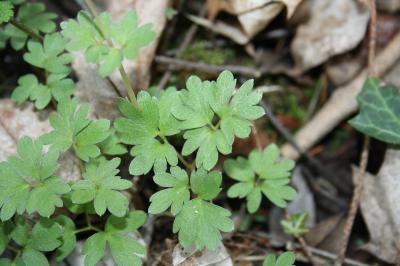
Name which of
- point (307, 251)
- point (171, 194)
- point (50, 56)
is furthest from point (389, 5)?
point (50, 56)

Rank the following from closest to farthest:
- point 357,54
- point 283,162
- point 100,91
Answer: point 283,162 < point 100,91 < point 357,54

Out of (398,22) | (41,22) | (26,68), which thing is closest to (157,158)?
(41,22)

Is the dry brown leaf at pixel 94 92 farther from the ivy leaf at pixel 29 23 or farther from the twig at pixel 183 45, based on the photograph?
the twig at pixel 183 45

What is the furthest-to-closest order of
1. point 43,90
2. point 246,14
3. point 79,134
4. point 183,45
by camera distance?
1. point 183,45
2. point 246,14
3. point 43,90
4. point 79,134

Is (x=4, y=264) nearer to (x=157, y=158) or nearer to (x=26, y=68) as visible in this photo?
(x=157, y=158)

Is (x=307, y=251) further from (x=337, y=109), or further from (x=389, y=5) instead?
(x=389, y=5)
